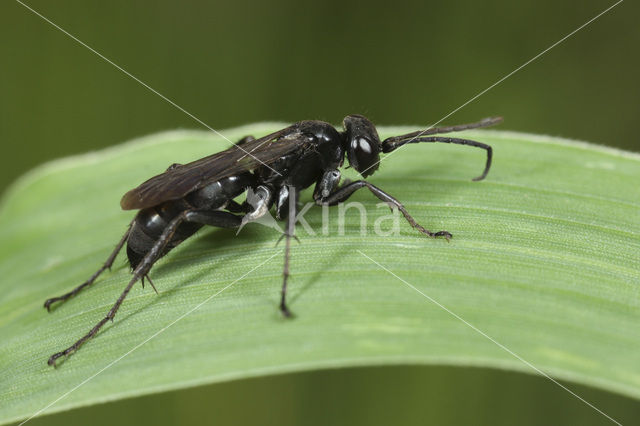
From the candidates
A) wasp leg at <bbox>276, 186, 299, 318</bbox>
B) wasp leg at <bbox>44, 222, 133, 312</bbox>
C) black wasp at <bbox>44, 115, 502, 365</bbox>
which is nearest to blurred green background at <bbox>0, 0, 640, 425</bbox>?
black wasp at <bbox>44, 115, 502, 365</bbox>

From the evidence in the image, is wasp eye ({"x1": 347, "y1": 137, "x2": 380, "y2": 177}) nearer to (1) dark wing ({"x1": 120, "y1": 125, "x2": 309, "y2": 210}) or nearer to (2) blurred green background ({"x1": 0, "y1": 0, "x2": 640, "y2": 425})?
(1) dark wing ({"x1": 120, "y1": 125, "x2": 309, "y2": 210})

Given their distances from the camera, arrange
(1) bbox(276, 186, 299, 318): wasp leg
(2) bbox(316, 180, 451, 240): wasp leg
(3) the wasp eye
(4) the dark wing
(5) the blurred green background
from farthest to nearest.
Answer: (5) the blurred green background, (3) the wasp eye, (4) the dark wing, (2) bbox(316, 180, 451, 240): wasp leg, (1) bbox(276, 186, 299, 318): wasp leg

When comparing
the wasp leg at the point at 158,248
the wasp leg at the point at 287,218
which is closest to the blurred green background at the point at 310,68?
the wasp leg at the point at 287,218

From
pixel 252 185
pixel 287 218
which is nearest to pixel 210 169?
pixel 252 185

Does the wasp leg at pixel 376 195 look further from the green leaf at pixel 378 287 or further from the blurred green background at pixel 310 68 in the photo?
the blurred green background at pixel 310 68

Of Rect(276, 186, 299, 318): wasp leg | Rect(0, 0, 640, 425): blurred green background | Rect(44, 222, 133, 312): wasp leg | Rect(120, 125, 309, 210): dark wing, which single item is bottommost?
Rect(44, 222, 133, 312): wasp leg
